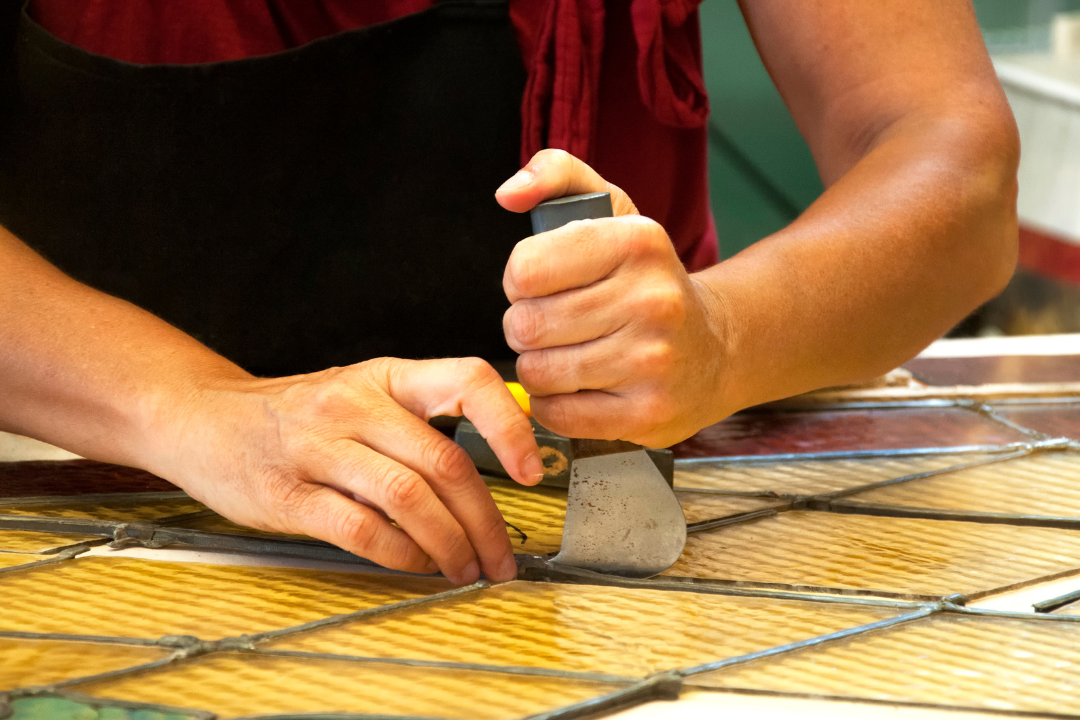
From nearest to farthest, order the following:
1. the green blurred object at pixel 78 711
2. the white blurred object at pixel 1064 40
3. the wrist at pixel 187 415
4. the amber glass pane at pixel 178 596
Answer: the green blurred object at pixel 78 711 → the amber glass pane at pixel 178 596 → the wrist at pixel 187 415 → the white blurred object at pixel 1064 40

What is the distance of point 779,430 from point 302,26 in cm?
67

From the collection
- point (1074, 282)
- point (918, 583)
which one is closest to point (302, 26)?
point (918, 583)

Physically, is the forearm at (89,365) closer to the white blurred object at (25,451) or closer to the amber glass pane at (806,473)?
the white blurred object at (25,451)

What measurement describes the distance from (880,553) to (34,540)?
1.99 feet

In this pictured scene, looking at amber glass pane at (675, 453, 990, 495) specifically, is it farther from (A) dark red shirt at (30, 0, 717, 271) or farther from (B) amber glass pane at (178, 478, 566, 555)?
(A) dark red shirt at (30, 0, 717, 271)

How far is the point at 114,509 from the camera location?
2.70ft

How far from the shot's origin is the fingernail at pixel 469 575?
0.67 metres

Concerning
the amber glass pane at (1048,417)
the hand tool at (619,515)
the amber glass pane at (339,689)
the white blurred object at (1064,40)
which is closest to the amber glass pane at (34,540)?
the amber glass pane at (339,689)

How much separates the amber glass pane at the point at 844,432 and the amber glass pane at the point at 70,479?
1.65 feet

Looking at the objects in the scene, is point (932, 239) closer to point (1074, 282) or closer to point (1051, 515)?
point (1051, 515)

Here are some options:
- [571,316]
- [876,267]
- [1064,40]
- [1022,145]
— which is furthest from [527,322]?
[1064,40]

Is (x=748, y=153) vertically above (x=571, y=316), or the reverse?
(x=748, y=153)

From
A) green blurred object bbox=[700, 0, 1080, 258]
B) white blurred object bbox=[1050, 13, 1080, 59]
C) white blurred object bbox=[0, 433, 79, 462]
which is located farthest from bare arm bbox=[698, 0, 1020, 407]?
white blurred object bbox=[1050, 13, 1080, 59]

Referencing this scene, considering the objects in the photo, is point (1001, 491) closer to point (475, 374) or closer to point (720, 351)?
point (720, 351)
